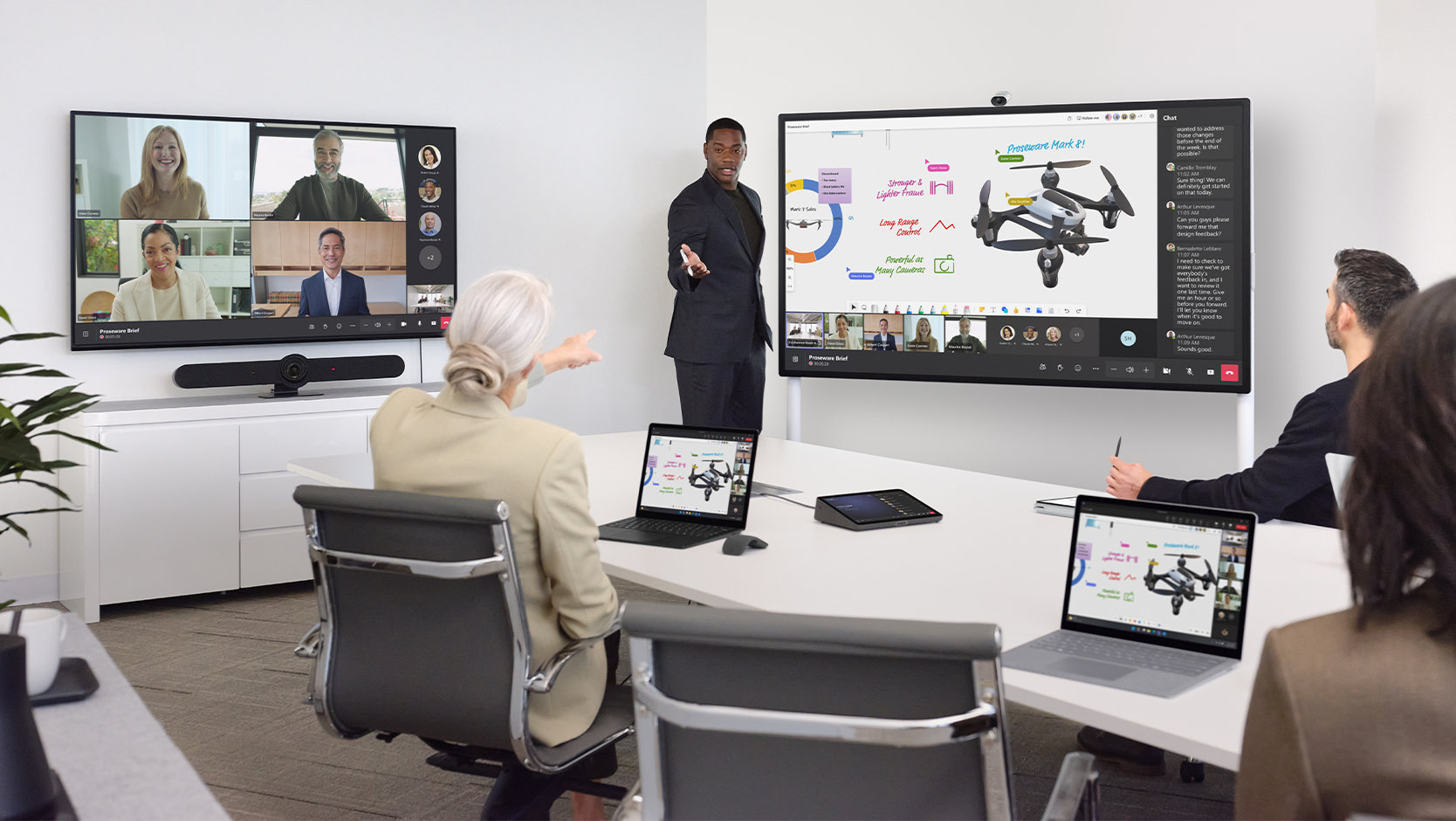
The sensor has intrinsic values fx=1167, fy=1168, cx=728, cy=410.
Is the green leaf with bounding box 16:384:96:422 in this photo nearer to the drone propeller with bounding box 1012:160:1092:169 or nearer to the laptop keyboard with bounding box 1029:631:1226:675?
the laptop keyboard with bounding box 1029:631:1226:675

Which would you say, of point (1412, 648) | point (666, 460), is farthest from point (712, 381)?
point (1412, 648)

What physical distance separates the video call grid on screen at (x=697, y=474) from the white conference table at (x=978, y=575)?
96mm

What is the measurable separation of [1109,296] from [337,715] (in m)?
3.62

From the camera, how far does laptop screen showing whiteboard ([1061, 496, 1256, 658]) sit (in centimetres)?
185

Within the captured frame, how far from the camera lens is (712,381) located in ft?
18.2

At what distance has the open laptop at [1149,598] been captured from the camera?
5.93 feet

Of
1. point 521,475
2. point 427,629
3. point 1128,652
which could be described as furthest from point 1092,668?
point 427,629

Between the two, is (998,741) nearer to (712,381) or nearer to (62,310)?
(712,381)

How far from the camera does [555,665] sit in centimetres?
208

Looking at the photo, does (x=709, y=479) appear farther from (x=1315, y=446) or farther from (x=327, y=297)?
(x=327, y=297)

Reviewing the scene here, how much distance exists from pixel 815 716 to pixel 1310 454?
2.02m

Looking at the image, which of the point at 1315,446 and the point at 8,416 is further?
the point at 1315,446

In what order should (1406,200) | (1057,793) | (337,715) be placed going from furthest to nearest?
(1406,200) → (337,715) → (1057,793)

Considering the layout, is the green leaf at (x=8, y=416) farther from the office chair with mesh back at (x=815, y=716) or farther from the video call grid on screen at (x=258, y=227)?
the video call grid on screen at (x=258, y=227)
